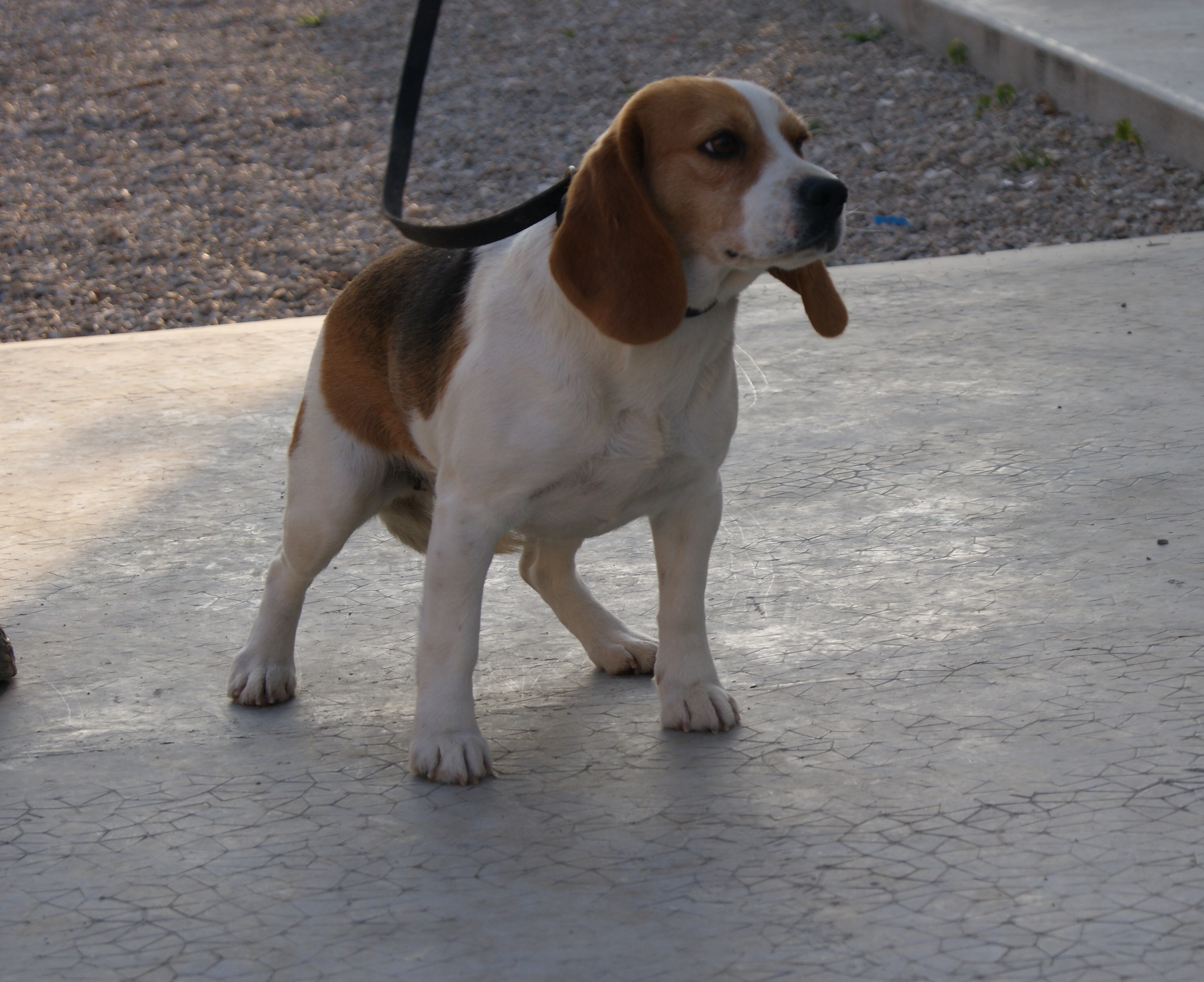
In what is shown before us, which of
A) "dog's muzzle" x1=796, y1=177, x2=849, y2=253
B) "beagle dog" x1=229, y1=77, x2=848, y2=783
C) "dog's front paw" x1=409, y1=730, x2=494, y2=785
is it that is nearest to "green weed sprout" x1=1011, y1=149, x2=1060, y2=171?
"beagle dog" x1=229, y1=77, x2=848, y2=783

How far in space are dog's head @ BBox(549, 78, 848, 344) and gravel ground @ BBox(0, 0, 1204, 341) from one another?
3.91 meters

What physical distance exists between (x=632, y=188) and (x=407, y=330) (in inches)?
25.0

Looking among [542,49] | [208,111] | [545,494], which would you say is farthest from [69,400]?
[542,49]

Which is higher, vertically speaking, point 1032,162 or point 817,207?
point 817,207

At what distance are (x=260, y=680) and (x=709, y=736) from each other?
3.11ft

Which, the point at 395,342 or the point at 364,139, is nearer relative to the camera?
the point at 395,342

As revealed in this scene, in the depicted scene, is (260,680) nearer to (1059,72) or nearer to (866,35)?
(1059,72)

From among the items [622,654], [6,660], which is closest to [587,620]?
[622,654]

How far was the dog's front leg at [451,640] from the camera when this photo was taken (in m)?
2.66

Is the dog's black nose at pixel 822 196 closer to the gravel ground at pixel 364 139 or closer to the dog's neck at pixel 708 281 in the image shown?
the dog's neck at pixel 708 281

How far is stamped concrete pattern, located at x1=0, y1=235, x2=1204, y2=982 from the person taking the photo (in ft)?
6.95

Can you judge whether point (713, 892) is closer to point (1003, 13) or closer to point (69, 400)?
point (69, 400)

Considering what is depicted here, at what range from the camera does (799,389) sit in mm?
4824

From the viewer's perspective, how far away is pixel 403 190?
296 centimetres
